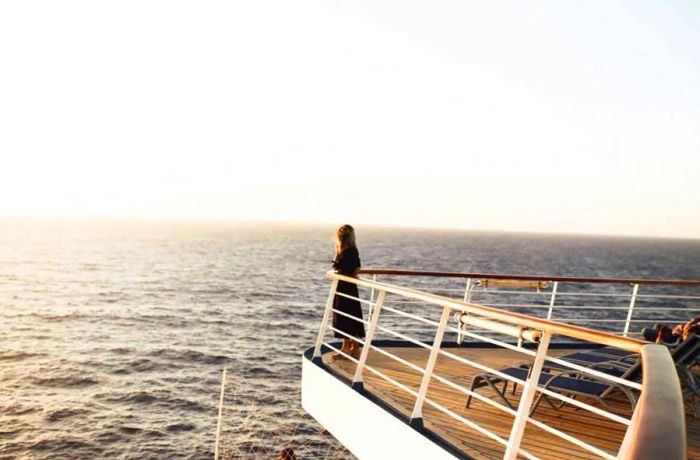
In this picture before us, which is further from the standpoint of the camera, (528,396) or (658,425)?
(528,396)

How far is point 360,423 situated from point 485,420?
3.76 feet

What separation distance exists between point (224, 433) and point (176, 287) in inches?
1339

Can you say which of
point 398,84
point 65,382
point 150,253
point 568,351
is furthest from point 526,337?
point 150,253

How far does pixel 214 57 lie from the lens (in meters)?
20.5

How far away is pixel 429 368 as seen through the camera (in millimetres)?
4625

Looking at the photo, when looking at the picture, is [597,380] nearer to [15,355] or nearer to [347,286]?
[347,286]

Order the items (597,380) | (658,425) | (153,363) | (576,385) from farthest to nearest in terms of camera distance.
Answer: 1. (153,363)
2. (597,380)
3. (576,385)
4. (658,425)

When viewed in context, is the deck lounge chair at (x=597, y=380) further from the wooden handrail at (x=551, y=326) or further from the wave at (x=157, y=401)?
the wave at (x=157, y=401)

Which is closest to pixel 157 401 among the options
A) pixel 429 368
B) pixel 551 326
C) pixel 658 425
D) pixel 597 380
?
pixel 597 380

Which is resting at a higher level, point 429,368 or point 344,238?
point 344,238

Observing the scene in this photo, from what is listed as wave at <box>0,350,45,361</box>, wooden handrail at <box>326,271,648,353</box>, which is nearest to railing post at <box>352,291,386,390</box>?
wooden handrail at <box>326,271,648,353</box>

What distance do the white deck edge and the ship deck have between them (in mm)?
131

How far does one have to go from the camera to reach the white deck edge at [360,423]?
4.86 m

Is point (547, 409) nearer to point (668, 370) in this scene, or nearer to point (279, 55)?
point (668, 370)
